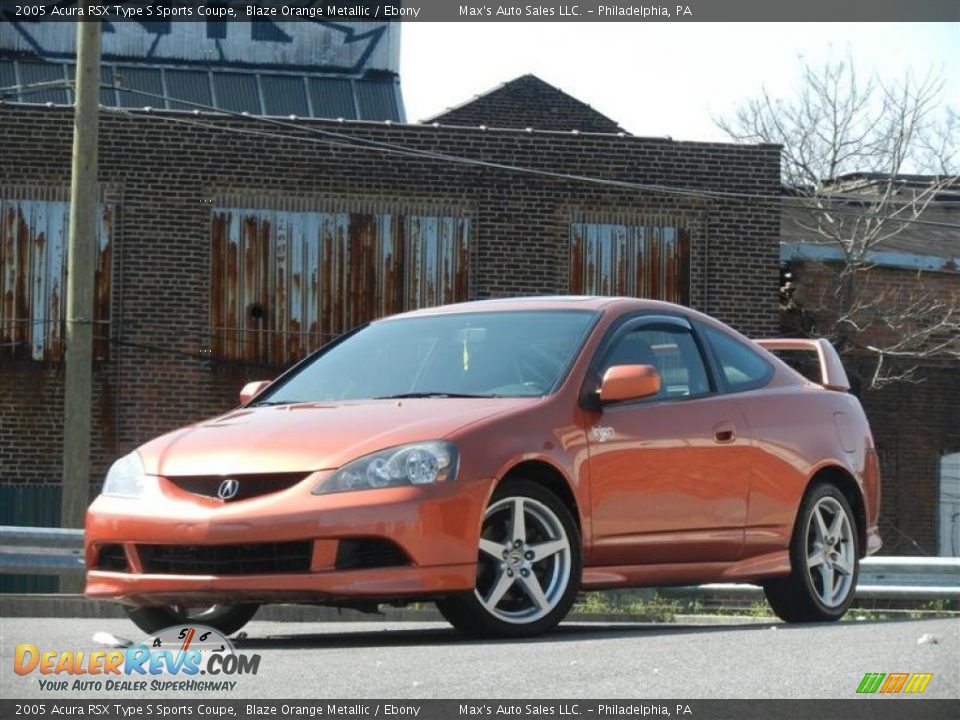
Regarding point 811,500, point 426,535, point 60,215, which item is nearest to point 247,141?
point 60,215

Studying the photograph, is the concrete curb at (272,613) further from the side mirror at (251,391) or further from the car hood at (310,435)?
the car hood at (310,435)

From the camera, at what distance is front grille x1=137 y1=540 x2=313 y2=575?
7305mm

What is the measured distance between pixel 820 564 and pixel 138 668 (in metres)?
4.40

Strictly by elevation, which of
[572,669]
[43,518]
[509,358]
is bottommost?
[43,518]

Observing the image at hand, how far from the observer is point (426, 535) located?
23.9ft

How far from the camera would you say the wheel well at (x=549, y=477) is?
7.77m

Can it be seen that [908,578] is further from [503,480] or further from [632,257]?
[632,257]

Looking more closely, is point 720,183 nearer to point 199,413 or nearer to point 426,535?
point 199,413

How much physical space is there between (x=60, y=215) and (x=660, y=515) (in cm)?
1748

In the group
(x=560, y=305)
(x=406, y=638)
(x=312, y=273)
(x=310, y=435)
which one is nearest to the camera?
(x=310, y=435)

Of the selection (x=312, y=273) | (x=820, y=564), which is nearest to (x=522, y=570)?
(x=820, y=564)

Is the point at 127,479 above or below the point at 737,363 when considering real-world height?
below

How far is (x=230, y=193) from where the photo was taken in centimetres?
2480

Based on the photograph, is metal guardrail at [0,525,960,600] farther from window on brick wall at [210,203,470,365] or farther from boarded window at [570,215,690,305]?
boarded window at [570,215,690,305]
